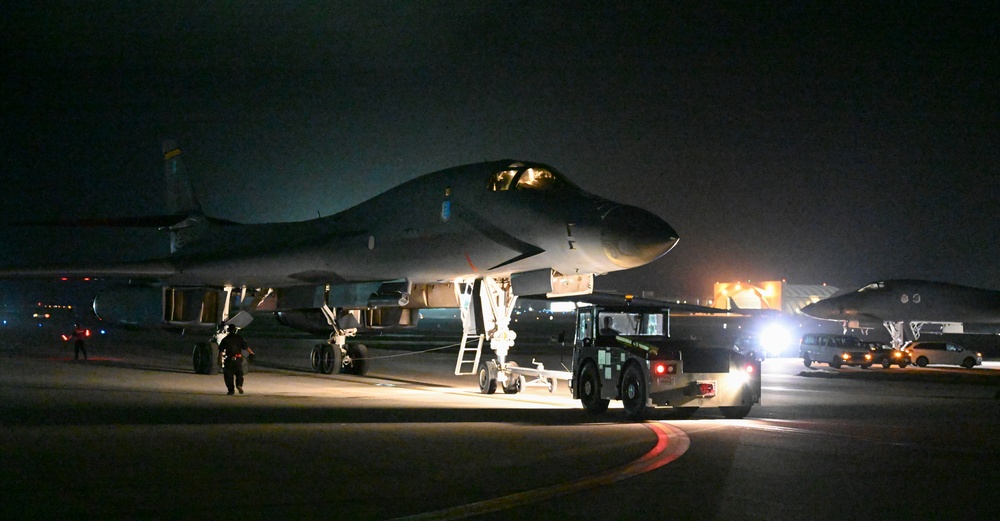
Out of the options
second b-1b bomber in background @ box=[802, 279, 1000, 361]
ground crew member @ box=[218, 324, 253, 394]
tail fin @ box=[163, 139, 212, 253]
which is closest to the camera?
ground crew member @ box=[218, 324, 253, 394]

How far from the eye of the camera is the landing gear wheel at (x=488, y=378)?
691 inches

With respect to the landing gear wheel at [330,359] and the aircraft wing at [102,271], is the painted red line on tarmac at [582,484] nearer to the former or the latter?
the landing gear wheel at [330,359]

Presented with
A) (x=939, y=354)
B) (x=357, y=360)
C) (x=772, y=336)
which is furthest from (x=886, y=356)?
(x=357, y=360)

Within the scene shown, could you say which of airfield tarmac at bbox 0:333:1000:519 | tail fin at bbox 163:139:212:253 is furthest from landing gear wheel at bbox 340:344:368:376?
tail fin at bbox 163:139:212:253

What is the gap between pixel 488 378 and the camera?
17.6 m

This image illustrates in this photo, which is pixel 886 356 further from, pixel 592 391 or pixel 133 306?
pixel 133 306

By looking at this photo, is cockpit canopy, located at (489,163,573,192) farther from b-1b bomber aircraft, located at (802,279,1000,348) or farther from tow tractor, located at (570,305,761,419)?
b-1b bomber aircraft, located at (802,279,1000,348)

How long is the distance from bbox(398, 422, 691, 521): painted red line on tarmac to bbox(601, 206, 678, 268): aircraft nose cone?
3904 millimetres

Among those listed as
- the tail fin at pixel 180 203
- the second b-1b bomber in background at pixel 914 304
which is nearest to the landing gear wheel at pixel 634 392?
the tail fin at pixel 180 203

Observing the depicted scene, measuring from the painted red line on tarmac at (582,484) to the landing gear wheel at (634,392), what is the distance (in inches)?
61.9

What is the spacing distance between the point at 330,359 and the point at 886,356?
2126cm

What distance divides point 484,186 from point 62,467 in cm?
990

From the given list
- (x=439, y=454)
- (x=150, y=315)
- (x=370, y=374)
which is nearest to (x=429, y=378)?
(x=370, y=374)

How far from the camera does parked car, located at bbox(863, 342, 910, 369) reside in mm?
34094
